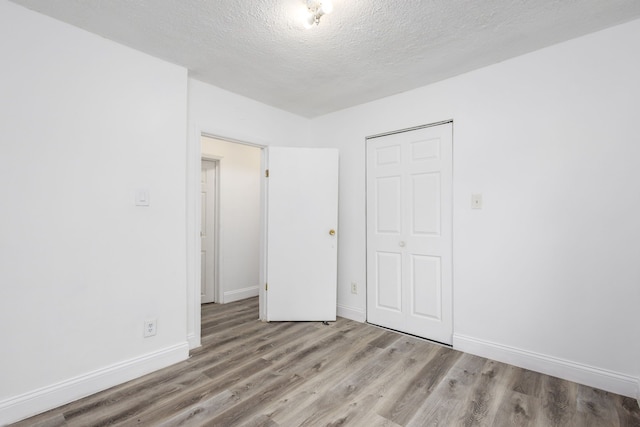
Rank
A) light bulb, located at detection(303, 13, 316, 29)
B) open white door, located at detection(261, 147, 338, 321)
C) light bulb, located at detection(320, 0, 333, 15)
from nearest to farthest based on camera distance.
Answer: light bulb, located at detection(320, 0, 333, 15) < light bulb, located at detection(303, 13, 316, 29) < open white door, located at detection(261, 147, 338, 321)

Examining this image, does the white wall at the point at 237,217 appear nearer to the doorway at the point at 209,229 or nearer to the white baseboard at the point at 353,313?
the doorway at the point at 209,229

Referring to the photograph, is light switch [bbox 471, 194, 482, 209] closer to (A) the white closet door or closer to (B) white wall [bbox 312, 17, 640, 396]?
(B) white wall [bbox 312, 17, 640, 396]

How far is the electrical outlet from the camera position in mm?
2117

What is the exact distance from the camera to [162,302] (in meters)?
2.22

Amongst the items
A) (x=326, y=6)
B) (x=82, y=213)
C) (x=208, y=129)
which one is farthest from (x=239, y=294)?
(x=326, y=6)

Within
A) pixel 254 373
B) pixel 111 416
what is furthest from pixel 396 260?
pixel 111 416

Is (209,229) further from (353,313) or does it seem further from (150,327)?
(353,313)

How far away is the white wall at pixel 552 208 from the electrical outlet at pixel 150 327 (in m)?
2.44

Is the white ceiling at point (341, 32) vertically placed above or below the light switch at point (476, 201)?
above

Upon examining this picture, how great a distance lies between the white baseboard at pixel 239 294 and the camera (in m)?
3.88

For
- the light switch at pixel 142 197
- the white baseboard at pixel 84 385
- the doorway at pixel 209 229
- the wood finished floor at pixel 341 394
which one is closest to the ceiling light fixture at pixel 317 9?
the light switch at pixel 142 197

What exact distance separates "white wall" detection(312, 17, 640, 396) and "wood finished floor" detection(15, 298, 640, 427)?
0.27m

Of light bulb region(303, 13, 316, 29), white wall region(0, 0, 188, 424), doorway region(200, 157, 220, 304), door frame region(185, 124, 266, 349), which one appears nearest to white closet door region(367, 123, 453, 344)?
→ light bulb region(303, 13, 316, 29)

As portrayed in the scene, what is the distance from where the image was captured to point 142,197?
83.4 inches
